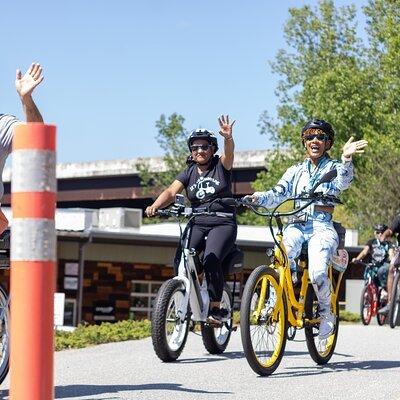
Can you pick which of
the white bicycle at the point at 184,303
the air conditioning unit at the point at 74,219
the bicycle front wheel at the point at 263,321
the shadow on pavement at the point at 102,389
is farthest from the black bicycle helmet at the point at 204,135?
the air conditioning unit at the point at 74,219

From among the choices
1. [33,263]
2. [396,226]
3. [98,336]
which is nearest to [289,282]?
[98,336]

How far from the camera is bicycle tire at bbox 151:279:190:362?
29.7 feet

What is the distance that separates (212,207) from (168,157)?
57187 mm

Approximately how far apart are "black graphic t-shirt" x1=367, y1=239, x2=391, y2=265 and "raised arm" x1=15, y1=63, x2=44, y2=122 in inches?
530

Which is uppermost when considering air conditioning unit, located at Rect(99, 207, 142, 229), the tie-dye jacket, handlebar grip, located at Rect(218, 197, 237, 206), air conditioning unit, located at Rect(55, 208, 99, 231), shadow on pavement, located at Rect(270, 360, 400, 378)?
air conditioning unit, located at Rect(99, 207, 142, 229)

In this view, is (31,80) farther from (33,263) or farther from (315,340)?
(315,340)

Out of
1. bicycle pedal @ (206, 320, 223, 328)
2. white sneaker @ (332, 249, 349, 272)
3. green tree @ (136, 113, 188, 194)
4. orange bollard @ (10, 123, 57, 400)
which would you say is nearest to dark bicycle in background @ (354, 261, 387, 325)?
bicycle pedal @ (206, 320, 223, 328)

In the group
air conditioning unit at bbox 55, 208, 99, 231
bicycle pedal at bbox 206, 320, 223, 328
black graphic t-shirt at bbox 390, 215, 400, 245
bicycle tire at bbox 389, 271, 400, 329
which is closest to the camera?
bicycle pedal at bbox 206, 320, 223, 328

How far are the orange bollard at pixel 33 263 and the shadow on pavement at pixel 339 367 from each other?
4.41 meters

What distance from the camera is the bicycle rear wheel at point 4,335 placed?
6922 millimetres

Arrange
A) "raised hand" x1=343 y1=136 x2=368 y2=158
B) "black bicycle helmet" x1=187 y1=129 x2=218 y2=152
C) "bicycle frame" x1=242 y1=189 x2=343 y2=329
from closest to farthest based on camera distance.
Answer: "bicycle frame" x1=242 y1=189 x2=343 y2=329 → "raised hand" x1=343 y1=136 x2=368 y2=158 → "black bicycle helmet" x1=187 y1=129 x2=218 y2=152

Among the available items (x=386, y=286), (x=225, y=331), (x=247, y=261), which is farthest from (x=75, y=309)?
(x=225, y=331)

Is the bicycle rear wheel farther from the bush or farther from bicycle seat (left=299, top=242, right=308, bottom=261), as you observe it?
the bush

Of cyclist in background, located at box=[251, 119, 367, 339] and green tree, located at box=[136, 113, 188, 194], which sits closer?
cyclist in background, located at box=[251, 119, 367, 339]
